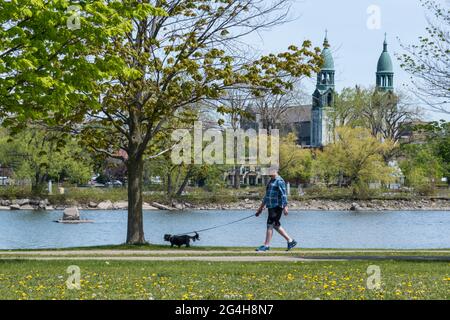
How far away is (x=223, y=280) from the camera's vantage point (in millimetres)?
13812

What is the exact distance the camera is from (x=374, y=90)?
103m

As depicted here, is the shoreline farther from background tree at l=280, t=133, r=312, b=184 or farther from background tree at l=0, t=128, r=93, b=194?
background tree at l=280, t=133, r=312, b=184

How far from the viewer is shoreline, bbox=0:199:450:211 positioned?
7862cm

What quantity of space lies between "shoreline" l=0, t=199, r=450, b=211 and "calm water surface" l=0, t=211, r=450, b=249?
526 inches

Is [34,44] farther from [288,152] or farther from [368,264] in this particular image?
[288,152]

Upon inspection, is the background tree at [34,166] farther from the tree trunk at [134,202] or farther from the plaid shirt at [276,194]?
the plaid shirt at [276,194]

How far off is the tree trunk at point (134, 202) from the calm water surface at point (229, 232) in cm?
871

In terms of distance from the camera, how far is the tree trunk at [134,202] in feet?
84.3

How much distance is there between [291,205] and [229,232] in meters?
41.6
